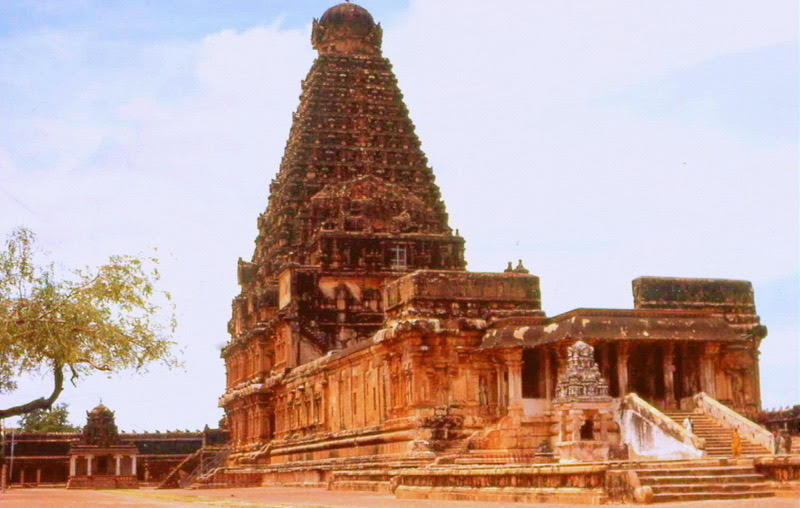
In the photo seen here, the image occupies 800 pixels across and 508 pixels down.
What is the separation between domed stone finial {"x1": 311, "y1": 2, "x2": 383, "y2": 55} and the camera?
2645 inches

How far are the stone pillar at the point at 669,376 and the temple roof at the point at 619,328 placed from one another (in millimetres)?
681

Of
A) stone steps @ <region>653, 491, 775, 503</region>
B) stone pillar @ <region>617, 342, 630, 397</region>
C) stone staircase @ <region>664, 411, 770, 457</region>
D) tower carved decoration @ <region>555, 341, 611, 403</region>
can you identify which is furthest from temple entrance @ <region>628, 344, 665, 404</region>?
stone steps @ <region>653, 491, 775, 503</region>

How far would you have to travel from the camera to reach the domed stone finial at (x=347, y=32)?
67188 millimetres

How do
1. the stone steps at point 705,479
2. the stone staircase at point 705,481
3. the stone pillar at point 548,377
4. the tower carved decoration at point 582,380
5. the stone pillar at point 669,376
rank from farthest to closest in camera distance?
the stone pillar at point 548,377 → the stone pillar at point 669,376 → the tower carved decoration at point 582,380 → the stone steps at point 705,479 → the stone staircase at point 705,481

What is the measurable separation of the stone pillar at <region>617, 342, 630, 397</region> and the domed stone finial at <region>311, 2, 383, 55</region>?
35.8 m

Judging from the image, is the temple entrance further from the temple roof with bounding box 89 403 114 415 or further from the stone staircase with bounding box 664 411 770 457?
the temple roof with bounding box 89 403 114 415

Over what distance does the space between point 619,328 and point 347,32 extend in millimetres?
36547

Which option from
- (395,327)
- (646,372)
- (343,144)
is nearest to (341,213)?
(343,144)

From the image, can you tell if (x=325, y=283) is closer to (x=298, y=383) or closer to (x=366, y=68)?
(x=298, y=383)

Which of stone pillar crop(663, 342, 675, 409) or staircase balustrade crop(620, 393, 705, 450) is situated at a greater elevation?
stone pillar crop(663, 342, 675, 409)

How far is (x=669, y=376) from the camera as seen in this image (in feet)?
117

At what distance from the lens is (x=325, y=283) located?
57.1 meters

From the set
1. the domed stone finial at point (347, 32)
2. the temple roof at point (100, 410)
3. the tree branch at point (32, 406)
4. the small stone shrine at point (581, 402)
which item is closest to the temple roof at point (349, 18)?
the domed stone finial at point (347, 32)

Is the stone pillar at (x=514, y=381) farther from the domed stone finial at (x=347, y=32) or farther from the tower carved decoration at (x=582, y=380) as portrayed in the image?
the domed stone finial at (x=347, y=32)
